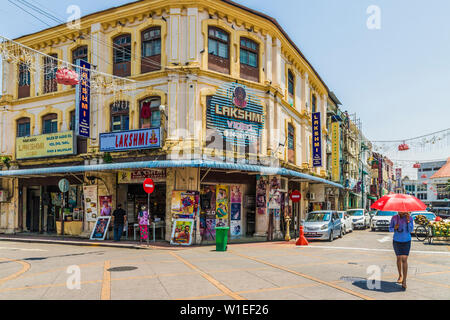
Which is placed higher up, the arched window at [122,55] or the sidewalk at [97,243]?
the arched window at [122,55]

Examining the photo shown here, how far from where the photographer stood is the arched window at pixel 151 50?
19656 mm

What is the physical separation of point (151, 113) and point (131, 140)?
167 cm

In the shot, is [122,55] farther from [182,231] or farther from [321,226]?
[321,226]

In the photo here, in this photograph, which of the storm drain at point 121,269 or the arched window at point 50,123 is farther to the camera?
the arched window at point 50,123

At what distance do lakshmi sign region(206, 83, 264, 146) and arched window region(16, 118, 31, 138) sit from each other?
1211 centimetres

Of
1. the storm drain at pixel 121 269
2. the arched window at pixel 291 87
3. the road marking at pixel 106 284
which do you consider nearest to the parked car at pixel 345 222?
the arched window at pixel 291 87

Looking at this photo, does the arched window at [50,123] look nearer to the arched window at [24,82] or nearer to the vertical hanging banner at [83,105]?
the arched window at [24,82]

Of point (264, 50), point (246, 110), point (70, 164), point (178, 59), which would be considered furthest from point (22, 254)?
point (264, 50)

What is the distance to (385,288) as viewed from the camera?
27.6 feet

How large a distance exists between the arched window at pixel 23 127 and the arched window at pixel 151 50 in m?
9.12

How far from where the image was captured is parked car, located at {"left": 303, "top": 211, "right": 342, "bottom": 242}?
19.9 m

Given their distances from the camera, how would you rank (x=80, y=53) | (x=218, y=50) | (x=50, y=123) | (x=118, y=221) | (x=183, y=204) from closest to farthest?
(x=183, y=204) < (x=118, y=221) < (x=218, y=50) < (x=80, y=53) < (x=50, y=123)

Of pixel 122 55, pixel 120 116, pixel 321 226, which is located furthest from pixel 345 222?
pixel 122 55

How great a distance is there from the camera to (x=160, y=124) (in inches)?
747
